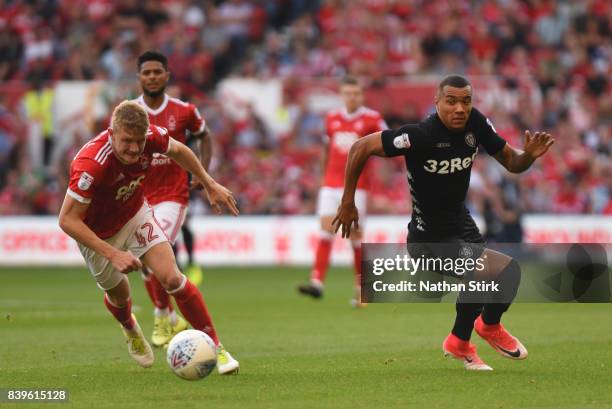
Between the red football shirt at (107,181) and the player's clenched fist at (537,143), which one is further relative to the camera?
the player's clenched fist at (537,143)

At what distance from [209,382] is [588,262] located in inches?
317

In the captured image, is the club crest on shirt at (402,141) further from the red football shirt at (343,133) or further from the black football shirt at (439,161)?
the red football shirt at (343,133)

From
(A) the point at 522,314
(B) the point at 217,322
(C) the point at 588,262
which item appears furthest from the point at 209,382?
(C) the point at 588,262

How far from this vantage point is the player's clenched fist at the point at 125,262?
27.2 ft

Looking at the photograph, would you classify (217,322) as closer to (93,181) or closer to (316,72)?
(93,181)

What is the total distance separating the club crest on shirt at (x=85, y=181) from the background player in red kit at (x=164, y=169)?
115 inches

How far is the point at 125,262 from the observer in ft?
27.3

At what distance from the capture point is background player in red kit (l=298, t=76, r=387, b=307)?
16031 mm

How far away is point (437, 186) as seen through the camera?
9.50 meters

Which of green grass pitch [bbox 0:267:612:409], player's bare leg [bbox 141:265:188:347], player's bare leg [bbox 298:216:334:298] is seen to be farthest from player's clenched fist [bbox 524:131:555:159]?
player's bare leg [bbox 298:216:334:298]

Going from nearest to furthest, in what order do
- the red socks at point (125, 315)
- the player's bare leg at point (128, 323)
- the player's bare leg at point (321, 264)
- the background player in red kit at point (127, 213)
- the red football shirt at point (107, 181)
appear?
the background player in red kit at point (127, 213) < the red football shirt at point (107, 181) < the player's bare leg at point (128, 323) < the red socks at point (125, 315) < the player's bare leg at point (321, 264)

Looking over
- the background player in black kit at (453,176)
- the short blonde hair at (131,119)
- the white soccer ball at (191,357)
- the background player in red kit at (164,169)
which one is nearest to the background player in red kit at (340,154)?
the background player in red kit at (164,169)

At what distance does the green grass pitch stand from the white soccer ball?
0.38 ft

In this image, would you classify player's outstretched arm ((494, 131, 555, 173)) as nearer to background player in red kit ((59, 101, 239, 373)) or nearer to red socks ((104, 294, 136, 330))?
background player in red kit ((59, 101, 239, 373))
